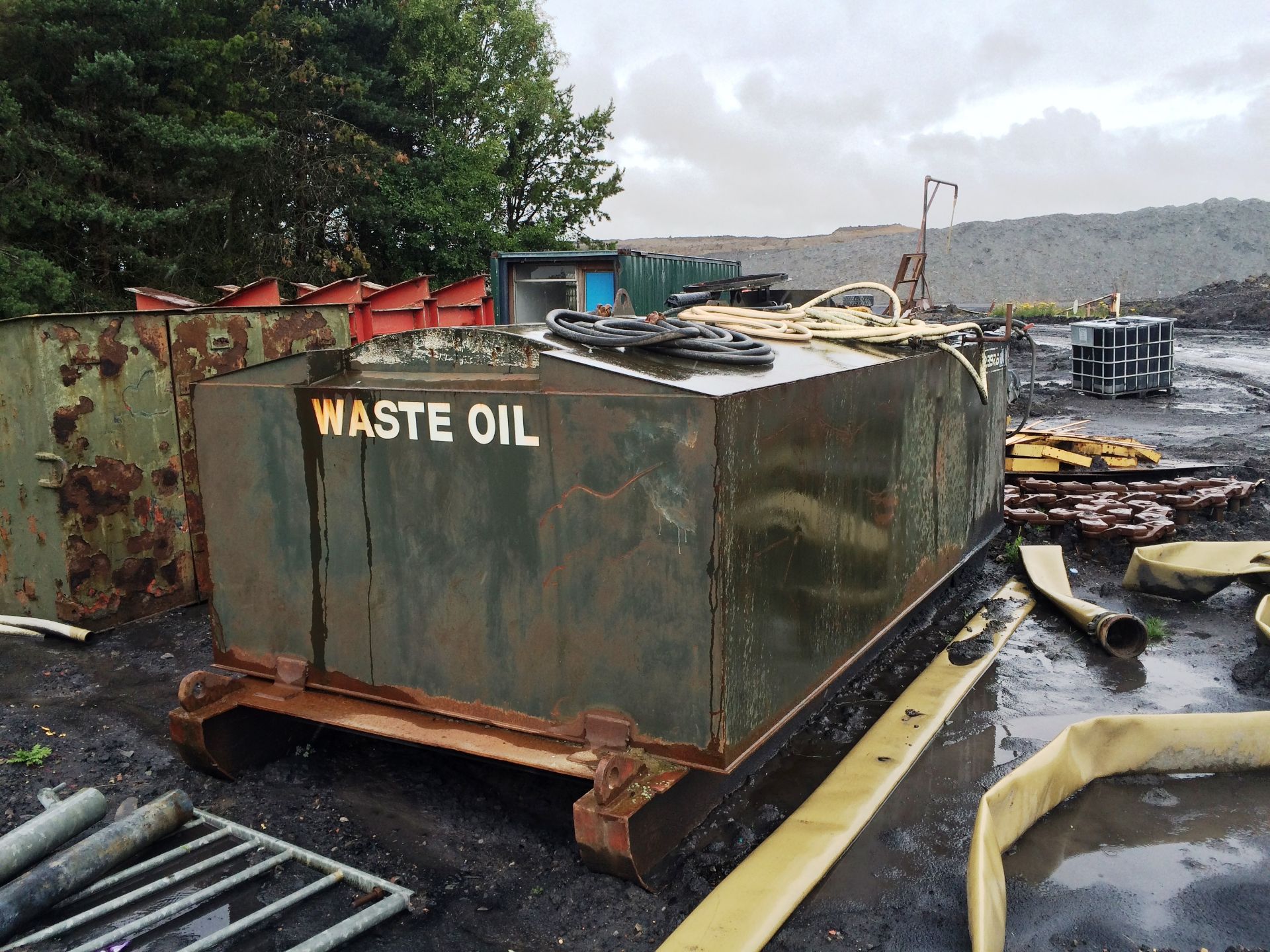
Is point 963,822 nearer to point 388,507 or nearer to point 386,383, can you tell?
point 388,507

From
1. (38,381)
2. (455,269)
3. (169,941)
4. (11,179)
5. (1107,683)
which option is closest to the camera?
(169,941)

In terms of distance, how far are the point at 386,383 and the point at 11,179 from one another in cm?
1578

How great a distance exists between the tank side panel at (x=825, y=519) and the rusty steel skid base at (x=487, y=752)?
0.32 metres

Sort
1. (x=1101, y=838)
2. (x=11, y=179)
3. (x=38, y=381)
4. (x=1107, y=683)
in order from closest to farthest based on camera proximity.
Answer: (x=1101, y=838)
(x=1107, y=683)
(x=38, y=381)
(x=11, y=179)

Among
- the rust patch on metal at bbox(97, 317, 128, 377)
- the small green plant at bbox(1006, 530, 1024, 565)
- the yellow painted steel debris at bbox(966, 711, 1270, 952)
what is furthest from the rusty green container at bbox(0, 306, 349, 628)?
the small green plant at bbox(1006, 530, 1024, 565)

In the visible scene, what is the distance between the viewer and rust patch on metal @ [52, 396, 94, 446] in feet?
18.5

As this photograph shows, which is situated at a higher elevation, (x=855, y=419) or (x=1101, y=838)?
(x=855, y=419)

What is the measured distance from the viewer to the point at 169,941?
114 inches

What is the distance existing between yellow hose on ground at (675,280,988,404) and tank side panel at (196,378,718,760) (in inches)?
53.6

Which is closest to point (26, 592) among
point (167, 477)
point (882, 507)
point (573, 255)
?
point (167, 477)

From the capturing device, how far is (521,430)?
128 inches

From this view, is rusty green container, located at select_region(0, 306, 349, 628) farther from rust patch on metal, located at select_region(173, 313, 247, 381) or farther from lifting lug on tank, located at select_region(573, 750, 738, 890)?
lifting lug on tank, located at select_region(573, 750, 738, 890)

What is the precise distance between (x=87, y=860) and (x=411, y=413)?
72.0 inches

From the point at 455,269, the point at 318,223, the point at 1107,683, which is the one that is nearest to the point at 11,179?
the point at 318,223
